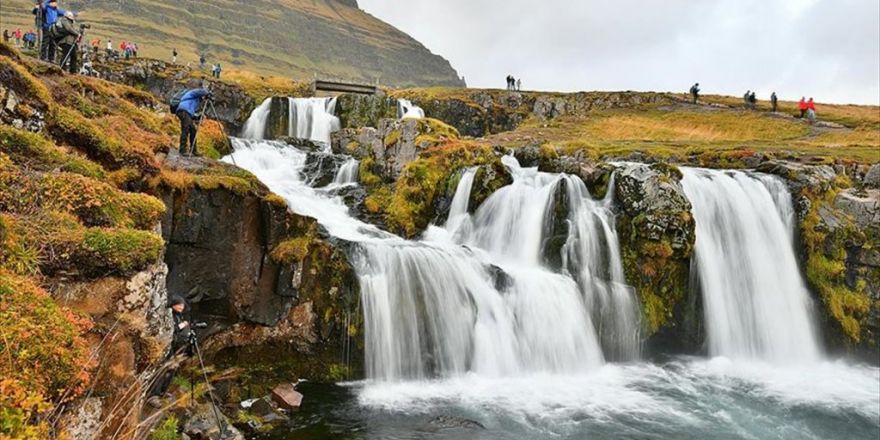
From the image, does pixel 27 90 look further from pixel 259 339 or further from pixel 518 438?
pixel 518 438

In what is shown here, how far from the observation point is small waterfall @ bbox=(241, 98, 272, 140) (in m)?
41.5

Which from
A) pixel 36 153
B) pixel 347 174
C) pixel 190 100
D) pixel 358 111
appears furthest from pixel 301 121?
pixel 36 153

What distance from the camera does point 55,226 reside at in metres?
7.05

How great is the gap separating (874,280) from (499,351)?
16101mm

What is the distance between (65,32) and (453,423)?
16046 mm

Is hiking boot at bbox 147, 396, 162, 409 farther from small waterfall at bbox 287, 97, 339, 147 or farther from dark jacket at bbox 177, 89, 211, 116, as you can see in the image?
small waterfall at bbox 287, 97, 339, 147

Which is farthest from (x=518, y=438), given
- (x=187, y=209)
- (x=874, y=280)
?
(x=874, y=280)

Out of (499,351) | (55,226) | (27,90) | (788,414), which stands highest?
(27,90)

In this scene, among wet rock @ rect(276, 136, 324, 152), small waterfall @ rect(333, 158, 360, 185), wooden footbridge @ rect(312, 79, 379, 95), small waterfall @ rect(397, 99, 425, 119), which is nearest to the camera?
small waterfall @ rect(333, 158, 360, 185)

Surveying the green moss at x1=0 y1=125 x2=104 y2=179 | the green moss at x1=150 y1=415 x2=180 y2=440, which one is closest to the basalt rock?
the green moss at x1=150 y1=415 x2=180 y2=440

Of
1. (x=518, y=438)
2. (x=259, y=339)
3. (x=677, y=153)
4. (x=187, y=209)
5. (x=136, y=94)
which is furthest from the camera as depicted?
(x=677, y=153)

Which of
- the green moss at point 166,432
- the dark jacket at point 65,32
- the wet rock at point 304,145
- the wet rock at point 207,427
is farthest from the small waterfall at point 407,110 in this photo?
the green moss at point 166,432

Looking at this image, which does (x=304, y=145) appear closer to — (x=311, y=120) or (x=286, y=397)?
(x=311, y=120)

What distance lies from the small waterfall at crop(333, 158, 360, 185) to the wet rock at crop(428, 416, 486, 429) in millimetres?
15012
